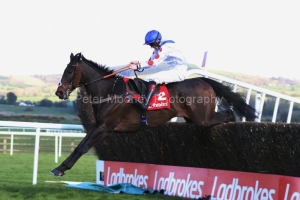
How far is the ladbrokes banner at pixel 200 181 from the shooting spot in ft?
18.0

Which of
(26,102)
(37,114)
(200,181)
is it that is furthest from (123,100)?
(26,102)

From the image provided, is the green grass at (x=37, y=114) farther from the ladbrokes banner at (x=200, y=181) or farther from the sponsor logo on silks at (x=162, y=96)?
the sponsor logo on silks at (x=162, y=96)

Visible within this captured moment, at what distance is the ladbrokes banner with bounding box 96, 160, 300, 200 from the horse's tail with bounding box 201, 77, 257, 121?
110 cm

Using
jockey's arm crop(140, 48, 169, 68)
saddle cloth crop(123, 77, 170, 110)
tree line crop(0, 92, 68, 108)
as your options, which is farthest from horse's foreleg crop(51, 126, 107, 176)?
tree line crop(0, 92, 68, 108)

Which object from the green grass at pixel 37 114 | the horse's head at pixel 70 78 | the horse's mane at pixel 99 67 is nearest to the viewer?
the horse's head at pixel 70 78

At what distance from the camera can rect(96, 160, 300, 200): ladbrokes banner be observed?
5.50m

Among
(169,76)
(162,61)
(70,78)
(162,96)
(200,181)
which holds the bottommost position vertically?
(200,181)

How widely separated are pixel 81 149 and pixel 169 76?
4.63ft

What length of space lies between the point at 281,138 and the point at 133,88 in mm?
2026

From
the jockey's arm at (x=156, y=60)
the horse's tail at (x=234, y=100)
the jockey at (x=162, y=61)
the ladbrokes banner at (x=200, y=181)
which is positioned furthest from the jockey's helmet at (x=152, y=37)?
the ladbrokes banner at (x=200, y=181)

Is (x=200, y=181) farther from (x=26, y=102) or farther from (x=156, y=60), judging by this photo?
(x=26, y=102)

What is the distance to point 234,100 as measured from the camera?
718 centimetres

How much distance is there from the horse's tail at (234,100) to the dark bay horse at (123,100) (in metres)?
0.01

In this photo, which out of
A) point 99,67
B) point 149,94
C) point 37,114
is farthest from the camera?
point 37,114
